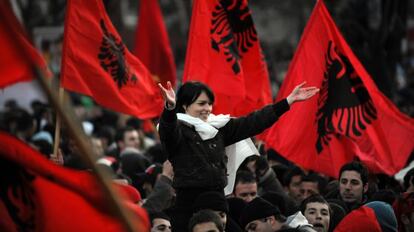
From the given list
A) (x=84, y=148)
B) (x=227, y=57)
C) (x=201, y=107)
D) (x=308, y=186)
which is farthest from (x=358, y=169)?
(x=84, y=148)

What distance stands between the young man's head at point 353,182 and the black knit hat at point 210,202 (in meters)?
2.26

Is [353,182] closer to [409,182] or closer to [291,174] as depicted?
[409,182]

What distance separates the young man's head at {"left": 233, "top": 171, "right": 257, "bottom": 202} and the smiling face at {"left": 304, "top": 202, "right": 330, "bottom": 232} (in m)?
0.67

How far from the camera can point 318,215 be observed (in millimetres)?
9508

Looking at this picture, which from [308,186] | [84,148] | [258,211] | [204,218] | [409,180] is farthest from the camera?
[308,186]

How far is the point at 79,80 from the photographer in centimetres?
1120

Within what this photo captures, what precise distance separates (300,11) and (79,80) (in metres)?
26.6

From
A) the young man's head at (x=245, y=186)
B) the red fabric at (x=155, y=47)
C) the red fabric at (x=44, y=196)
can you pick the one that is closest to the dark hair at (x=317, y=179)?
the young man's head at (x=245, y=186)

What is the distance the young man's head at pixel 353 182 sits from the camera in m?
10.4

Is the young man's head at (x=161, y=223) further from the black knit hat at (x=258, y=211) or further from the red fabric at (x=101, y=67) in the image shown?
the red fabric at (x=101, y=67)

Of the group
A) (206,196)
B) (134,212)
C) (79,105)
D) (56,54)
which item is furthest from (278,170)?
(56,54)

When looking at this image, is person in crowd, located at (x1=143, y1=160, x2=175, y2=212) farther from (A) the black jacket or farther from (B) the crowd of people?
(A) the black jacket

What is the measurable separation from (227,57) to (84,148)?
687 cm

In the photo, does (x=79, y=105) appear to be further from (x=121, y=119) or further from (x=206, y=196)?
(x=206, y=196)
